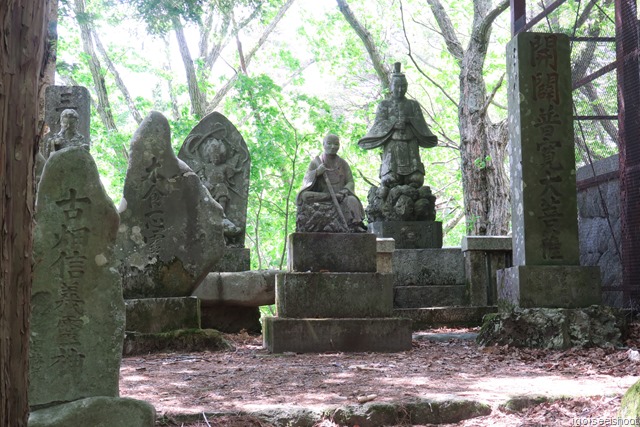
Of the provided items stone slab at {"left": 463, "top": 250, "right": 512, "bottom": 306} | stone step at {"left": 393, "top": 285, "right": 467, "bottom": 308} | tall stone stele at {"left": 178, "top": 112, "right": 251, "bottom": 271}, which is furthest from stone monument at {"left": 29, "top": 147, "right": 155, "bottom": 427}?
stone slab at {"left": 463, "top": 250, "right": 512, "bottom": 306}

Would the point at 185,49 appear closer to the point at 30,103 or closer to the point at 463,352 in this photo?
the point at 463,352

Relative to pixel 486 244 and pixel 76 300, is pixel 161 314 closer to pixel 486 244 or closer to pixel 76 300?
pixel 76 300

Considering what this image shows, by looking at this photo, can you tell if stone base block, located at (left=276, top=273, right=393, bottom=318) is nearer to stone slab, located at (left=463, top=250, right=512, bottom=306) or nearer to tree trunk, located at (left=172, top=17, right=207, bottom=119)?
stone slab, located at (left=463, top=250, right=512, bottom=306)

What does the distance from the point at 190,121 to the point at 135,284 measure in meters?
12.1

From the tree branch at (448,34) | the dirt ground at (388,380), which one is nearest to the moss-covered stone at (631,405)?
the dirt ground at (388,380)

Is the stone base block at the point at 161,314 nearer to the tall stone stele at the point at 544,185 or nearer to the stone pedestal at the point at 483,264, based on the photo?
the tall stone stele at the point at 544,185

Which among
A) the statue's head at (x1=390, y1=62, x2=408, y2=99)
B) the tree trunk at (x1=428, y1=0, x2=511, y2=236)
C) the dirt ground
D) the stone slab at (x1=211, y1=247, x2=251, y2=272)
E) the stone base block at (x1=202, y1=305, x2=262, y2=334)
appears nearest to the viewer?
the dirt ground

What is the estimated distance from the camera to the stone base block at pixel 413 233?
11.6 metres

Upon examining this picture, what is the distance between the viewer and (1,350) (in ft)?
7.77

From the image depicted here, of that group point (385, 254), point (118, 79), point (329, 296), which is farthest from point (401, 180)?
point (118, 79)

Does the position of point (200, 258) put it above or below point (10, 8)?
below

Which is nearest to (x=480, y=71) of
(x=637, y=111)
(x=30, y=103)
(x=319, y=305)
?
(x=637, y=111)

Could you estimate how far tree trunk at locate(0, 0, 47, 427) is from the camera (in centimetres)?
238

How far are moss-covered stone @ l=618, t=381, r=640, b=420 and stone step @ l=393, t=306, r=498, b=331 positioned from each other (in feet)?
21.1
